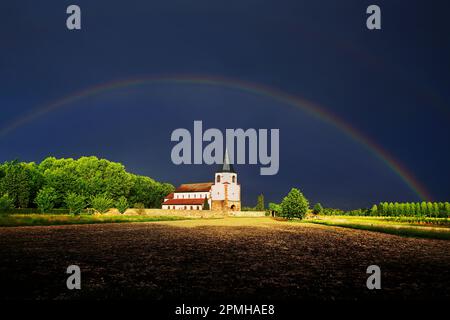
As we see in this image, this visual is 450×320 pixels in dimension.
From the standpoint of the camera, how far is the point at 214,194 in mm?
123562

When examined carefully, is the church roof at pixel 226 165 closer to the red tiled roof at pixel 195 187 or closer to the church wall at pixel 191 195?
the red tiled roof at pixel 195 187

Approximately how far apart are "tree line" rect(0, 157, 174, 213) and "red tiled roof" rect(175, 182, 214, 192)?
17.4 metres

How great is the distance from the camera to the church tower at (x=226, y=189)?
12061 cm

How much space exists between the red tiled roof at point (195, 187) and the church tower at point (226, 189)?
2605 mm

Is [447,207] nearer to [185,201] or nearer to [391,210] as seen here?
[391,210]

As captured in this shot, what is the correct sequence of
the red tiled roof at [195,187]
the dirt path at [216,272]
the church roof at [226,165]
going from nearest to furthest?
the dirt path at [216,272], the red tiled roof at [195,187], the church roof at [226,165]

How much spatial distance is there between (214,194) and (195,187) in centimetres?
1006

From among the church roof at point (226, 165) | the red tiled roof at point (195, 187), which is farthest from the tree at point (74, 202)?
the church roof at point (226, 165)

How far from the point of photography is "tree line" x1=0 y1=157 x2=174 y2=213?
2677 inches

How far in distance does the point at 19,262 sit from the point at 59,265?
2122mm

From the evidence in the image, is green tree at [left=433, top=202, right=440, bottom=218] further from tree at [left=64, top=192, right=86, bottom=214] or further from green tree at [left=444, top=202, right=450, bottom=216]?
tree at [left=64, top=192, right=86, bottom=214]
